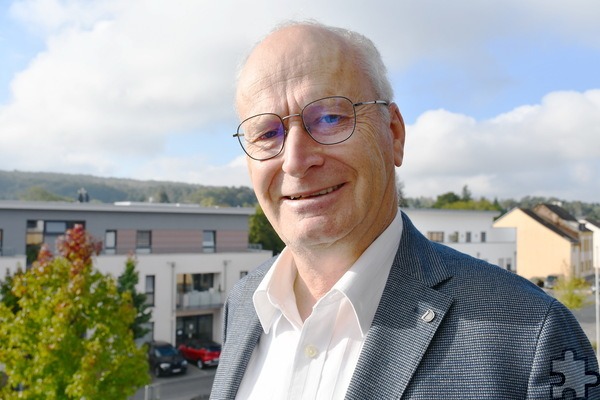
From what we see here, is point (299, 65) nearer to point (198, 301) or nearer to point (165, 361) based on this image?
point (165, 361)

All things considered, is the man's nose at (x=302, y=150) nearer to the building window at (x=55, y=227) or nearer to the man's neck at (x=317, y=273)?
the man's neck at (x=317, y=273)

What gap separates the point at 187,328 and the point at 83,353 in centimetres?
1403

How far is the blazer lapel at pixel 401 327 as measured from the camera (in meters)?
1.41

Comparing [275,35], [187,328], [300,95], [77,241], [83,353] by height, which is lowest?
[187,328]

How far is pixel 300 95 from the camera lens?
153 centimetres

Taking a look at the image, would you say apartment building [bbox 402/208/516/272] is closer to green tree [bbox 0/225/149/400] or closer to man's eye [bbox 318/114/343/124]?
green tree [bbox 0/225/149/400]

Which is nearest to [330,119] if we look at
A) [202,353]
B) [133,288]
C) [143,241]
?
[133,288]

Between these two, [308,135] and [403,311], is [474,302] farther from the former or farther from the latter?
[308,135]

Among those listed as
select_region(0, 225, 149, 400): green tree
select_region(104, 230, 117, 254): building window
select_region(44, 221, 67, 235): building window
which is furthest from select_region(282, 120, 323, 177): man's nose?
select_region(104, 230, 117, 254): building window

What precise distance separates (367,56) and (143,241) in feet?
68.2

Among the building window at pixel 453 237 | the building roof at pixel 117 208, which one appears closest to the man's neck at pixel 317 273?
the building roof at pixel 117 208

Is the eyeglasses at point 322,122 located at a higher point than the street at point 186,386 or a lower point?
higher

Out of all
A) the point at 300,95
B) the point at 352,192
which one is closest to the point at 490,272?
the point at 352,192

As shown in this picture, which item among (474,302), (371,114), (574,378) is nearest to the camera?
(574,378)
